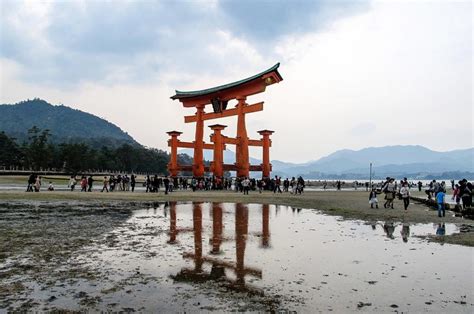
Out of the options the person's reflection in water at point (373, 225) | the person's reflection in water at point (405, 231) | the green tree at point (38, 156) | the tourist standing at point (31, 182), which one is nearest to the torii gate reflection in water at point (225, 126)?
the tourist standing at point (31, 182)

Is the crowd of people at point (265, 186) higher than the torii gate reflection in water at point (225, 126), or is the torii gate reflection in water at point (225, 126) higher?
the torii gate reflection in water at point (225, 126)

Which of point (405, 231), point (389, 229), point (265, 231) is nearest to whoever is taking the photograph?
point (265, 231)

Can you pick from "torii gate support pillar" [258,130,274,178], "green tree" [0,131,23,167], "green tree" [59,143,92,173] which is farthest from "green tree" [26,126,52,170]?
"torii gate support pillar" [258,130,274,178]

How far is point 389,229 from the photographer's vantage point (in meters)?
12.2

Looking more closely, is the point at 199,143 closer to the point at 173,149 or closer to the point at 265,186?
the point at 173,149

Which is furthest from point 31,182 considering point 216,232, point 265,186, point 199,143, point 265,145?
point 265,145

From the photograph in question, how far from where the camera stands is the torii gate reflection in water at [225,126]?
125 feet

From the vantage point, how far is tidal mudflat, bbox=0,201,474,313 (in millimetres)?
5086

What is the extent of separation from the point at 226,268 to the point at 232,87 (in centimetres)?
3459

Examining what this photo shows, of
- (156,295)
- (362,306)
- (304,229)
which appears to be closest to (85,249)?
(156,295)

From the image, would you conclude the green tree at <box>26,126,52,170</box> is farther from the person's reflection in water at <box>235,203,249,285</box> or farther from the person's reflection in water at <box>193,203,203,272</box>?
the person's reflection in water at <box>235,203,249,285</box>

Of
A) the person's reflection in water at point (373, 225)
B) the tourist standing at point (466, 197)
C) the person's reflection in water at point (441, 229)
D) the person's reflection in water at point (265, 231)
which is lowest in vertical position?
the person's reflection in water at point (441, 229)

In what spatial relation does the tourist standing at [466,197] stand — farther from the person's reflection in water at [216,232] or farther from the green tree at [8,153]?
the green tree at [8,153]

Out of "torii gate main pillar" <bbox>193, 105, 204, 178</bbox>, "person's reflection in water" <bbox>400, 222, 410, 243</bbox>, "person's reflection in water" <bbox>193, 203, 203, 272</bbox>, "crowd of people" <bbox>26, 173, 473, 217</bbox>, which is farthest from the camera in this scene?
"torii gate main pillar" <bbox>193, 105, 204, 178</bbox>
